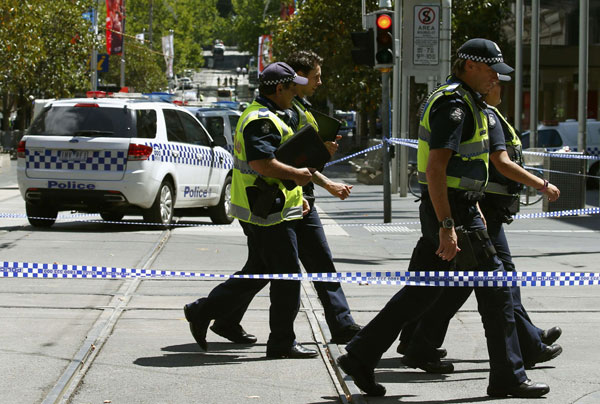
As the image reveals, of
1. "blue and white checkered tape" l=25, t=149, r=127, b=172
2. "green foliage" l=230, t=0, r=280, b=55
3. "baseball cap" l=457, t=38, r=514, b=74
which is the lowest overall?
"blue and white checkered tape" l=25, t=149, r=127, b=172

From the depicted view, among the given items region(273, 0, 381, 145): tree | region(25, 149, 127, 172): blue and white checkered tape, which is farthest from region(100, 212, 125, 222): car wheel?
region(273, 0, 381, 145): tree

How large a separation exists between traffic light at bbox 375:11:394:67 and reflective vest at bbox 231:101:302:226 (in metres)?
9.93

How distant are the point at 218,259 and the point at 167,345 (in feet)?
15.3

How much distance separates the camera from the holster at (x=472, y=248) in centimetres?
557

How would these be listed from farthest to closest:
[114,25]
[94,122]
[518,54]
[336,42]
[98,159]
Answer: [114,25] → [336,42] → [518,54] → [94,122] → [98,159]

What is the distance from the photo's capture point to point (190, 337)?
7590 mm

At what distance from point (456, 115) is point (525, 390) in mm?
1403

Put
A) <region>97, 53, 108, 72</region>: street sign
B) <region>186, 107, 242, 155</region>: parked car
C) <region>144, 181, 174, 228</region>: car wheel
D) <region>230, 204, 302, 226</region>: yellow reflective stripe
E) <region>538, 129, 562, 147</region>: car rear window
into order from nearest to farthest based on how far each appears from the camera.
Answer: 1. <region>230, 204, 302, 226</region>: yellow reflective stripe
2. <region>144, 181, 174, 228</region>: car wheel
3. <region>186, 107, 242, 155</region>: parked car
4. <region>538, 129, 562, 147</region>: car rear window
5. <region>97, 53, 108, 72</region>: street sign

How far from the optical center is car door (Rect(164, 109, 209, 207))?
15414 millimetres

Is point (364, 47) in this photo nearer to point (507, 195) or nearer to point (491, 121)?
point (507, 195)

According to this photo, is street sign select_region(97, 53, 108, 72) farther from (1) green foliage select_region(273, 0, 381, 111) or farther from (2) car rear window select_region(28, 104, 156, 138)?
(2) car rear window select_region(28, 104, 156, 138)

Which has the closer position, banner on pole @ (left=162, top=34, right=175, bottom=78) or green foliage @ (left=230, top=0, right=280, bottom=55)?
banner on pole @ (left=162, top=34, right=175, bottom=78)

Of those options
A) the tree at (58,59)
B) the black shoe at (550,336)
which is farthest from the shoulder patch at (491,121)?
the tree at (58,59)

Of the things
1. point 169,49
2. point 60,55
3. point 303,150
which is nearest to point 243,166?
point 303,150
